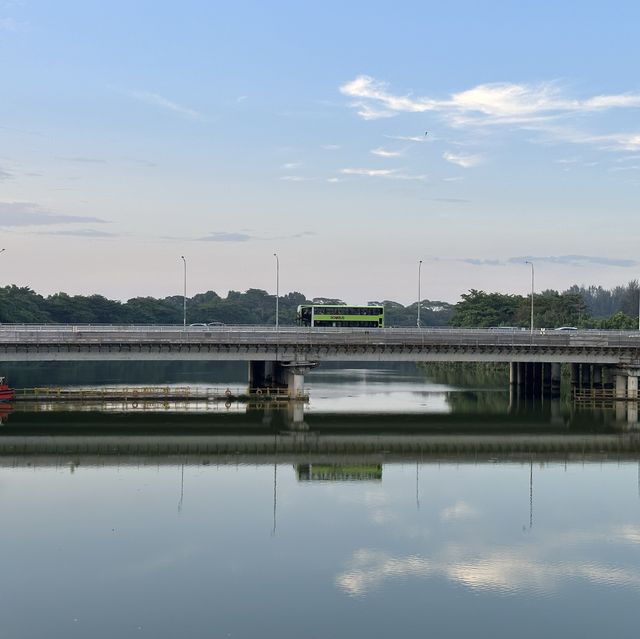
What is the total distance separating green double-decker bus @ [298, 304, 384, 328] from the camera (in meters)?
112

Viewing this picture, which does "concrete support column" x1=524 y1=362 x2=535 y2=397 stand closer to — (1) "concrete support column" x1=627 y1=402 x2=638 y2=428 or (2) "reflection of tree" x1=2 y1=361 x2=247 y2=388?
(1) "concrete support column" x1=627 y1=402 x2=638 y2=428

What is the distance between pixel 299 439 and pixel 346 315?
45.7 metres

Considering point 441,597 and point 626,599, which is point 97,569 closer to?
point 441,597

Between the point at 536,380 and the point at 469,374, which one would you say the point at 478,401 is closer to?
the point at 536,380

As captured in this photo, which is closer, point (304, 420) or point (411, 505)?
point (411, 505)

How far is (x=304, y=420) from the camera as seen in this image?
7881 cm

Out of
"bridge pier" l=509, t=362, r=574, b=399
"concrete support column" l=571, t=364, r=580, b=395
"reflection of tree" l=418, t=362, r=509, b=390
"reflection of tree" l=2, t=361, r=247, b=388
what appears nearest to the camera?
"concrete support column" l=571, t=364, r=580, b=395

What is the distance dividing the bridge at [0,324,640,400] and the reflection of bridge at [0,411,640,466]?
8.03 m

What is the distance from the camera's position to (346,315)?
11231 centimetres

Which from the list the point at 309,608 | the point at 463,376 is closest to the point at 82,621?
the point at 309,608

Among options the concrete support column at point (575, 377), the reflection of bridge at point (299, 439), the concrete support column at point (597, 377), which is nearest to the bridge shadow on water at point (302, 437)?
the reflection of bridge at point (299, 439)

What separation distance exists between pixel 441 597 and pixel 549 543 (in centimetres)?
952

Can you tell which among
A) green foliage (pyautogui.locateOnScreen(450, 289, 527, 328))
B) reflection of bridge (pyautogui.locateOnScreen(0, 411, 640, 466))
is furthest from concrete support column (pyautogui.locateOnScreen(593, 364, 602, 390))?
green foliage (pyautogui.locateOnScreen(450, 289, 527, 328))

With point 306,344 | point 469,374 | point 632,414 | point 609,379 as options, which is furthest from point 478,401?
point 469,374
